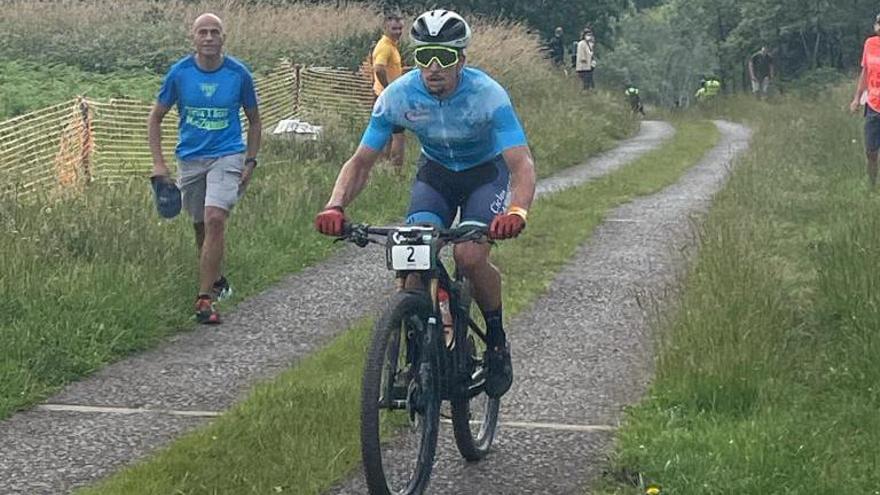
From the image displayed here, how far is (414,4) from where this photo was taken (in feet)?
131

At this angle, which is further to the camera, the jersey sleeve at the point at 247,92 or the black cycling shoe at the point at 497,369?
the jersey sleeve at the point at 247,92

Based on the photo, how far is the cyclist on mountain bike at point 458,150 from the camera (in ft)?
17.2

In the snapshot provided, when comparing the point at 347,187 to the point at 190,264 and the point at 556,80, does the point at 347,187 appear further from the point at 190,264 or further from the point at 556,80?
the point at 556,80

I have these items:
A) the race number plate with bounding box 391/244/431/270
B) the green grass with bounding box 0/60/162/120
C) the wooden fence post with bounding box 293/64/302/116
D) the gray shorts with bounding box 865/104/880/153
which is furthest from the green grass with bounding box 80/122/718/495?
the wooden fence post with bounding box 293/64/302/116

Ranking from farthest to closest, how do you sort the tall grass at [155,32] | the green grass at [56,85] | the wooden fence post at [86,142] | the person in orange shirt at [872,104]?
1. the tall grass at [155,32]
2. the green grass at [56,85]
3. the person in orange shirt at [872,104]
4. the wooden fence post at [86,142]

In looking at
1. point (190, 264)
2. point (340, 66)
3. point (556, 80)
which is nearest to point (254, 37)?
point (340, 66)

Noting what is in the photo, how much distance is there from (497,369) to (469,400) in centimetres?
19

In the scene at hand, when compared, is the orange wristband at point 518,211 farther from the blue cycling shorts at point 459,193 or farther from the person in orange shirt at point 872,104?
the person in orange shirt at point 872,104

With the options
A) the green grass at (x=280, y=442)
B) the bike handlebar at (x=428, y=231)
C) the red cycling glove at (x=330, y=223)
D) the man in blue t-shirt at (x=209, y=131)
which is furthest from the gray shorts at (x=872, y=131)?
the red cycling glove at (x=330, y=223)

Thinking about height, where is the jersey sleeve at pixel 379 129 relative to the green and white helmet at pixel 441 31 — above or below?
below

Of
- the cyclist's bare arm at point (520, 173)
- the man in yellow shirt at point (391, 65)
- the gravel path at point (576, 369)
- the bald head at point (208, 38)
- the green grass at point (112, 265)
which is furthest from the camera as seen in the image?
the man in yellow shirt at point (391, 65)

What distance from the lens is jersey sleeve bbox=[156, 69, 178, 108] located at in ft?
28.1

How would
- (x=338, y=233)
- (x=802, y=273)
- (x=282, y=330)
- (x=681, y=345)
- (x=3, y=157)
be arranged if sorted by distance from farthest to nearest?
(x=3, y=157) < (x=802, y=273) < (x=282, y=330) < (x=681, y=345) < (x=338, y=233)

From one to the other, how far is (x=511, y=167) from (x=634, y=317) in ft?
11.3
